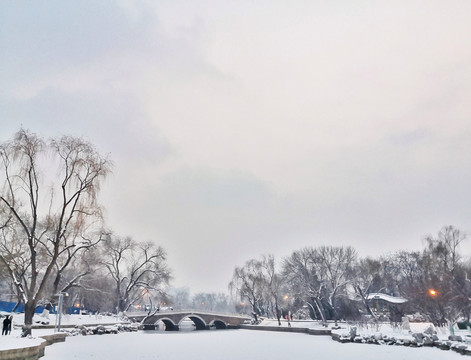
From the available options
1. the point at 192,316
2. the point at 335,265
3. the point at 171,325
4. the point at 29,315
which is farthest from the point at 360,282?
the point at 29,315

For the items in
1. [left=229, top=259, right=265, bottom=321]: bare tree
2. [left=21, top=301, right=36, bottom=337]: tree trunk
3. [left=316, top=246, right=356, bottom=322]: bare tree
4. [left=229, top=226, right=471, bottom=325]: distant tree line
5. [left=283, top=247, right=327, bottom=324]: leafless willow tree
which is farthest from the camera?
[left=229, top=259, right=265, bottom=321]: bare tree

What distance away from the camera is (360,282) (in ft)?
189

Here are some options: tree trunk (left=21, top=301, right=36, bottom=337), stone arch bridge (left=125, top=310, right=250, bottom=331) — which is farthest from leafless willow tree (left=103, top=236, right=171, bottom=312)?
tree trunk (left=21, top=301, right=36, bottom=337)

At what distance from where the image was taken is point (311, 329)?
39.8 meters

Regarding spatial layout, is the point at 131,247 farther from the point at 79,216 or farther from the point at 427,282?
the point at 427,282

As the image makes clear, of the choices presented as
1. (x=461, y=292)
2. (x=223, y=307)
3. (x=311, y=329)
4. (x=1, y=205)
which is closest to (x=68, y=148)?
(x=1, y=205)

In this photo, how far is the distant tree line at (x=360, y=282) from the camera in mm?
35719

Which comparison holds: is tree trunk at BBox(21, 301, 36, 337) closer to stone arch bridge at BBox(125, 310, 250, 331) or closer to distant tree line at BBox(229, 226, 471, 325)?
distant tree line at BBox(229, 226, 471, 325)

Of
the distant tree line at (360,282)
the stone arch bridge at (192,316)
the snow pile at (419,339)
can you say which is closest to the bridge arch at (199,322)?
the stone arch bridge at (192,316)

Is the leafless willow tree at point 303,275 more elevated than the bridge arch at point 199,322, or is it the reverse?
the leafless willow tree at point 303,275

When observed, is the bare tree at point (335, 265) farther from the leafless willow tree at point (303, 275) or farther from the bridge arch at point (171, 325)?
the bridge arch at point (171, 325)

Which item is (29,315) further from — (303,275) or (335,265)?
(335,265)

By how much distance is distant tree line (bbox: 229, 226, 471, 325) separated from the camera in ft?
117

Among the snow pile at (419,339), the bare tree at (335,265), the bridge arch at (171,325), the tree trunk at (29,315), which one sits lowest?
the bridge arch at (171,325)
